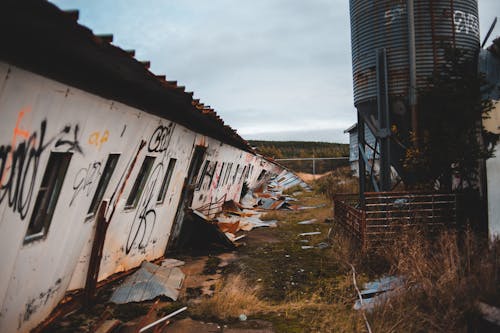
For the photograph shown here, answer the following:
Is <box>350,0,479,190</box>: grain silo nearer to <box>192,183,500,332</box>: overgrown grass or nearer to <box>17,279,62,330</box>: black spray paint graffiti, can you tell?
<box>192,183,500,332</box>: overgrown grass

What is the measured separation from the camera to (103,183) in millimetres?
5379

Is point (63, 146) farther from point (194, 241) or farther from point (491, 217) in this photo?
point (491, 217)

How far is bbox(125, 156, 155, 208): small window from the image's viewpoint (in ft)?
21.9

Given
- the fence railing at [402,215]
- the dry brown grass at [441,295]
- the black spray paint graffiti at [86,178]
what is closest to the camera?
the dry brown grass at [441,295]

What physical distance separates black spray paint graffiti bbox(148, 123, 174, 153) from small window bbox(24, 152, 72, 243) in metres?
2.43

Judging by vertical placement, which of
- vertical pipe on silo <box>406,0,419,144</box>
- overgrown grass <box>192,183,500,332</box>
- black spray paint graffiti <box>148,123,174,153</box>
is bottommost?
overgrown grass <box>192,183,500,332</box>

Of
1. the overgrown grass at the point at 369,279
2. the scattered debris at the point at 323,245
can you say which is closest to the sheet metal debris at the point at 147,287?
the overgrown grass at the point at 369,279

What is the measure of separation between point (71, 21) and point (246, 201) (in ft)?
56.1

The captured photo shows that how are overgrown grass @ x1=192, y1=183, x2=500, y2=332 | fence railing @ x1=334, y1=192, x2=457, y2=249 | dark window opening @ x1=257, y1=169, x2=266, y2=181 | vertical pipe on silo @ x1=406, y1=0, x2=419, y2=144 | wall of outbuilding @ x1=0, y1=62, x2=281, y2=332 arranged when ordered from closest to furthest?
wall of outbuilding @ x1=0, y1=62, x2=281, y2=332 → overgrown grass @ x1=192, y1=183, x2=500, y2=332 → fence railing @ x1=334, y1=192, x2=457, y2=249 → vertical pipe on silo @ x1=406, y1=0, x2=419, y2=144 → dark window opening @ x1=257, y1=169, x2=266, y2=181

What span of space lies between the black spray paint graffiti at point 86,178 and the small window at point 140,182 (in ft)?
5.12

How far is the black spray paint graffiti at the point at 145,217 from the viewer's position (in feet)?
22.0

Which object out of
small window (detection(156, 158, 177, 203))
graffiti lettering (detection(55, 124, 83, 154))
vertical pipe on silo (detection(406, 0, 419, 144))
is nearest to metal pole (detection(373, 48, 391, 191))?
vertical pipe on silo (detection(406, 0, 419, 144))

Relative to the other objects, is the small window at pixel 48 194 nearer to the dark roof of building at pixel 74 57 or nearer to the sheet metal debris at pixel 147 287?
the dark roof of building at pixel 74 57

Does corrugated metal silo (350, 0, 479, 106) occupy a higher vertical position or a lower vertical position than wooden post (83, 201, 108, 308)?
higher
